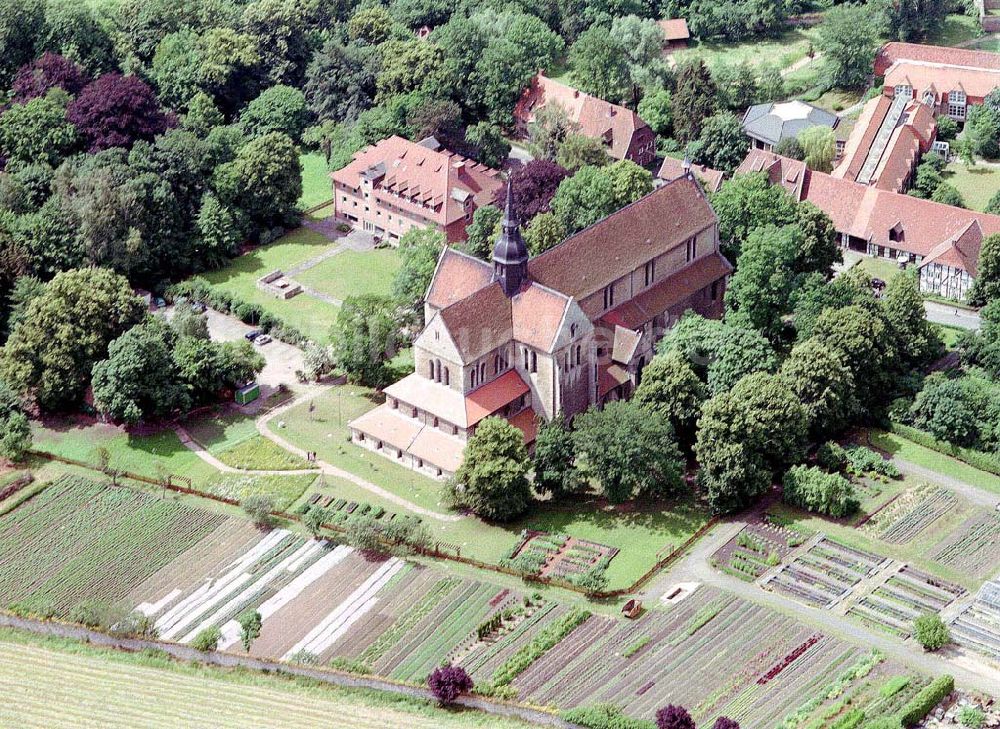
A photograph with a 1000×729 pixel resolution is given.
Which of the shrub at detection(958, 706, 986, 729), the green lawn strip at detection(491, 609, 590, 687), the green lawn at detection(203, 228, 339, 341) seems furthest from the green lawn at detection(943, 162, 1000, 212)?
the green lawn strip at detection(491, 609, 590, 687)

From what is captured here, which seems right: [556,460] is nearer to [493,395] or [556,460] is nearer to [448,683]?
[493,395]

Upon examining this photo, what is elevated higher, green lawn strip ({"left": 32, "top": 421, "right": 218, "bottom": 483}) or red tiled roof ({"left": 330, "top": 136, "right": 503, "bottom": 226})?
red tiled roof ({"left": 330, "top": 136, "right": 503, "bottom": 226})

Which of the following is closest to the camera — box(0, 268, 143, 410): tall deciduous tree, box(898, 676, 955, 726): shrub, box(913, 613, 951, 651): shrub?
box(898, 676, 955, 726): shrub

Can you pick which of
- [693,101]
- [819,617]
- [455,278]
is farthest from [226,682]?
[693,101]

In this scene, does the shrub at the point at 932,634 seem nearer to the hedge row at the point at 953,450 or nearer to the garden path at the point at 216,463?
the hedge row at the point at 953,450

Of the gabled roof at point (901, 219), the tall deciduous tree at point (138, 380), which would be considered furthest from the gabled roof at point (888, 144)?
the tall deciduous tree at point (138, 380)

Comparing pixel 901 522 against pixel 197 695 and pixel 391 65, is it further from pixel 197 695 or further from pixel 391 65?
pixel 391 65

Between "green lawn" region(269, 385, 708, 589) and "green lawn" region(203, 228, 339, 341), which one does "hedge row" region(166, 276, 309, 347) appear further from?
"green lawn" region(269, 385, 708, 589)
